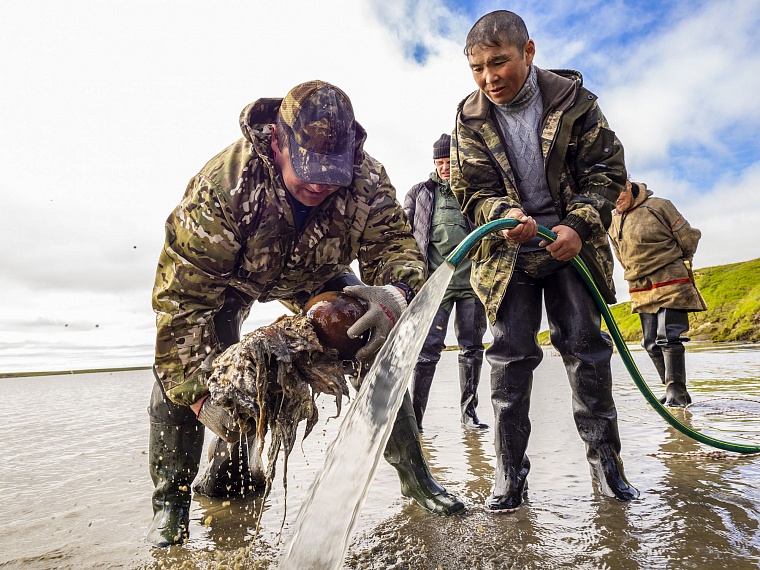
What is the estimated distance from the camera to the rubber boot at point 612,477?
248 centimetres

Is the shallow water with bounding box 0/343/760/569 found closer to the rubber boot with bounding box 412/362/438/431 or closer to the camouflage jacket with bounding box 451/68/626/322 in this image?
the rubber boot with bounding box 412/362/438/431

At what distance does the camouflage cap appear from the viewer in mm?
2180

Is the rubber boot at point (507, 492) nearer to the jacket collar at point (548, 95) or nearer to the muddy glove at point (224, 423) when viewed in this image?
the muddy glove at point (224, 423)

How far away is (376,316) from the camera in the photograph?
2.09m

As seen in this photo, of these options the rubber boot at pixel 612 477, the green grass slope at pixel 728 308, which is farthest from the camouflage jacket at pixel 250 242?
the green grass slope at pixel 728 308

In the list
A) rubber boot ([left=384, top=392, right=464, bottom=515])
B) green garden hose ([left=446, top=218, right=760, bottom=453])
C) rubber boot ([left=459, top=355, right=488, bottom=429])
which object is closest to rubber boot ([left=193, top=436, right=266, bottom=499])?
rubber boot ([left=384, top=392, right=464, bottom=515])

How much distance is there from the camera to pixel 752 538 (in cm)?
193

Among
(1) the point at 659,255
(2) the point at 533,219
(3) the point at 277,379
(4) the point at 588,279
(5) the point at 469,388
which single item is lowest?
(5) the point at 469,388

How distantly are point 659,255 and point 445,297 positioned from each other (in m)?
2.27

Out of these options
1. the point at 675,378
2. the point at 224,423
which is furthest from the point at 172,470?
the point at 675,378

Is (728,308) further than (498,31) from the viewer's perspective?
Yes

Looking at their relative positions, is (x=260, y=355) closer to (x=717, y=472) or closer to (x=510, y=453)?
(x=510, y=453)

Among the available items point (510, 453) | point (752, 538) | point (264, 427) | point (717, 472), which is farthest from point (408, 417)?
point (717, 472)

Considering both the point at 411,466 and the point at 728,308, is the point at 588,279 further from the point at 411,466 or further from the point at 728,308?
the point at 728,308
